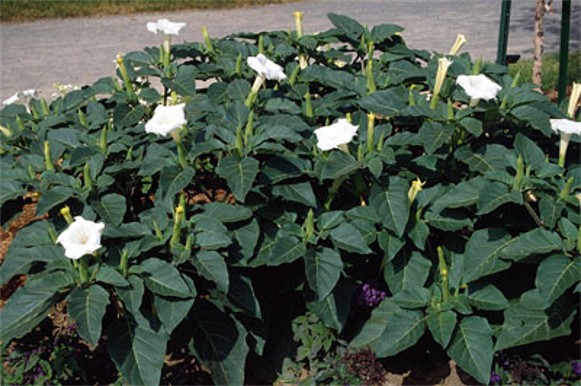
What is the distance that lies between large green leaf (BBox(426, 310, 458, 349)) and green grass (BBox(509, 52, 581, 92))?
158 inches

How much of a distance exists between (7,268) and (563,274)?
1937mm

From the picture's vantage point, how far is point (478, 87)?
3205 millimetres

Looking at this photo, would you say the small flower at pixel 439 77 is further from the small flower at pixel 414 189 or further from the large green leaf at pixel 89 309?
the large green leaf at pixel 89 309

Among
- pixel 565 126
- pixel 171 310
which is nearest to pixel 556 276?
pixel 565 126

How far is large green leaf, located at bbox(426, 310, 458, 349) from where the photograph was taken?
2904 mm

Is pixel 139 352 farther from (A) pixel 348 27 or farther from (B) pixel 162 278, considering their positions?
(A) pixel 348 27

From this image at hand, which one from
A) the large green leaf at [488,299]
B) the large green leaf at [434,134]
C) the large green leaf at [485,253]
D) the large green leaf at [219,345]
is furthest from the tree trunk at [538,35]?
the large green leaf at [219,345]

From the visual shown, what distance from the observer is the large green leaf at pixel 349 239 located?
2.99 meters

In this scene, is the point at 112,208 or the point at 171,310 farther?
the point at 112,208

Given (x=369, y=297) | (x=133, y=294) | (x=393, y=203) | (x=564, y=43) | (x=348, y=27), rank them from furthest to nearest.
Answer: (x=564, y=43) < (x=348, y=27) < (x=369, y=297) < (x=393, y=203) < (x=133, y=294)

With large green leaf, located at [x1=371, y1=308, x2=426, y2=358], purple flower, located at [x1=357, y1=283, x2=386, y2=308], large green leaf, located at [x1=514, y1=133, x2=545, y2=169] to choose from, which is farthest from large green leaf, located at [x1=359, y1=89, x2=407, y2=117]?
large green leaf, located at [x1=371, y1=308, x2=426, y2=358]

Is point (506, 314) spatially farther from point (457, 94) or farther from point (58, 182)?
point (58, 182)

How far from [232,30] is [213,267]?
841 centimetres

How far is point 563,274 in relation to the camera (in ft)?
9.22
